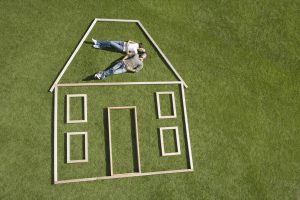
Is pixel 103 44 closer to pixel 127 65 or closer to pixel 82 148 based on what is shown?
pixel 127 65

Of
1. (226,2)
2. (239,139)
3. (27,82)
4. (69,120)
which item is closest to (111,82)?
(69,120)

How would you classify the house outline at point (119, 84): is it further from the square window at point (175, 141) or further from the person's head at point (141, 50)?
the person's head at point (141, 50)

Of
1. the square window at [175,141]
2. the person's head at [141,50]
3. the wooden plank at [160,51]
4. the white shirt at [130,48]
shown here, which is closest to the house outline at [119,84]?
the wooden plank at [160,51]

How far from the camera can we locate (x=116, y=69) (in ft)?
27.6

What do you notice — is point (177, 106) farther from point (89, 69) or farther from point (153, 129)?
point (89, 69)

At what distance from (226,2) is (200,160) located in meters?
5.47

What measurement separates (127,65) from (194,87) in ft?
7.06

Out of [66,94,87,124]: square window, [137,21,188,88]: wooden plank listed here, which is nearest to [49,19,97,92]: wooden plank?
[66,94,87,124]: square window

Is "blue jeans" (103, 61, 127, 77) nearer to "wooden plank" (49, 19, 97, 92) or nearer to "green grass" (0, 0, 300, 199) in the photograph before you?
"green grass" (0, 0, 300, 199)

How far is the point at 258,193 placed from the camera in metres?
8.44

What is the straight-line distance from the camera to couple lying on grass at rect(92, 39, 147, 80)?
844 centimetres

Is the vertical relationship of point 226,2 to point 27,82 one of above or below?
above

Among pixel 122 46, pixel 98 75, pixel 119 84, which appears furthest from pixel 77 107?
pixel 122 46

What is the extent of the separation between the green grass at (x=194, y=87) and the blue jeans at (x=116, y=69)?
231 mm
